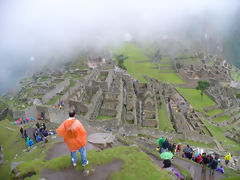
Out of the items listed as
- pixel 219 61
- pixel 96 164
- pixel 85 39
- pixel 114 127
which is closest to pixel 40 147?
pixel 96 164

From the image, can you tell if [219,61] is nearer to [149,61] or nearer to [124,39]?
[149,61]

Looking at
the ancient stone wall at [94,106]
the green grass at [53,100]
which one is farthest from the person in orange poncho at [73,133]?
the green grass at [53,100]

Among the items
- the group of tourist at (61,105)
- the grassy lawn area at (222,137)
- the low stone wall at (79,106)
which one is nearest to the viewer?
the low stone wall at (79,106)

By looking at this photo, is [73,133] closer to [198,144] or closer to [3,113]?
[198,144]

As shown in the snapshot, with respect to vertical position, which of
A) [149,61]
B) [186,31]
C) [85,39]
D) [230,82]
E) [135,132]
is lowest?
[135,132]

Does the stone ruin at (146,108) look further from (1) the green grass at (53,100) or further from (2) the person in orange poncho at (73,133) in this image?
(2) the person in orange poncho at (73,133)

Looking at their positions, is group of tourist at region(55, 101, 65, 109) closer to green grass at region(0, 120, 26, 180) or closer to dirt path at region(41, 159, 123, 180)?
green grass at region(0, 120, 26, 180)

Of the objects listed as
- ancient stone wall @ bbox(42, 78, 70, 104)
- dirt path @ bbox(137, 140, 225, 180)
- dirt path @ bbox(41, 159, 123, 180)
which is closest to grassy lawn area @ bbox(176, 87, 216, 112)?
ancient stone wall @ bbox(42, 78, 70, 104)
